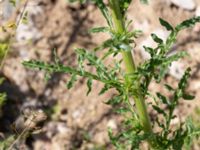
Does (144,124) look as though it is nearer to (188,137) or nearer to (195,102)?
(188,137)

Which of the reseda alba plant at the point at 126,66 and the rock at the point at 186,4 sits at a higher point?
the rock at the point at 186,4

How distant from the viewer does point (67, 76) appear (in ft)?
16.6

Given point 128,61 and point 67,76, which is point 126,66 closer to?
point 128,61

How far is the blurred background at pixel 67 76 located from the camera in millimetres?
4738

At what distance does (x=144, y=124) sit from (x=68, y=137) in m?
2.10

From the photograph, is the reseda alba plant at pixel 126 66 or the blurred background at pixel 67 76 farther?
the blurred background at pixel 67 76

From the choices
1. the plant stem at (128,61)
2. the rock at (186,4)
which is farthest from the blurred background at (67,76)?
the plant stem at (128,61)

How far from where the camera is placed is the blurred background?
4738 millimetres

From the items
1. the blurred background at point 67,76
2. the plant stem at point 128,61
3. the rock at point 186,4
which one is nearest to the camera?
the plant stem at point 128,61

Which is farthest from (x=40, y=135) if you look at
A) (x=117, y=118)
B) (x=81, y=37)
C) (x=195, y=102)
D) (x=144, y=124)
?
(x=144, y=124)

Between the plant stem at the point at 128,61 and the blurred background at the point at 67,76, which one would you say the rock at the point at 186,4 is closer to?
the blurred background at the point at 67,76

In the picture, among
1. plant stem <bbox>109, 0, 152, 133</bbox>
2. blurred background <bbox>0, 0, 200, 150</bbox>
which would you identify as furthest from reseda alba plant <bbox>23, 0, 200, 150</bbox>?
blurred background <bbox>0, 0, 200, 150</bbox>

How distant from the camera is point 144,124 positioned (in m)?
2.74

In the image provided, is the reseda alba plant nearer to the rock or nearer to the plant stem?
the plant stem
